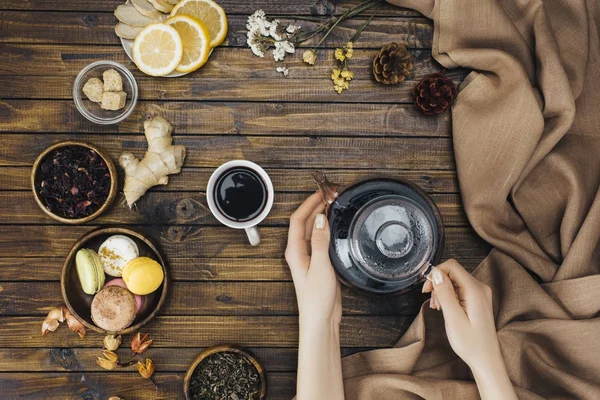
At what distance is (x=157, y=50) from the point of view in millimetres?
1279

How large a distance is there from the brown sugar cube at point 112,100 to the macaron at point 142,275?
363 mm

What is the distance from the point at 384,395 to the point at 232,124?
2.41ft

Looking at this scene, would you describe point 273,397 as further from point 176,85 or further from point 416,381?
point 176,85

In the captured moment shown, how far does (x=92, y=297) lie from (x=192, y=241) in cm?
27

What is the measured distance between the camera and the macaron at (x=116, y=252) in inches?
50.1

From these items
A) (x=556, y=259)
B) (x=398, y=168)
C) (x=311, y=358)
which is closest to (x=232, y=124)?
(x=398, y=168)

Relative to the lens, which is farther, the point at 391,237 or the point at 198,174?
the point at 198,174

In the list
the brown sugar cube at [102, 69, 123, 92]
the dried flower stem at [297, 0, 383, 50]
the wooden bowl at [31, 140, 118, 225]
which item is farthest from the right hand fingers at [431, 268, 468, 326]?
the brown sugar cube at [102, 69, 123, 92]

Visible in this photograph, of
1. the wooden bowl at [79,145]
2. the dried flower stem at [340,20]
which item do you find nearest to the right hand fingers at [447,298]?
the dried flower stem at [340,20]

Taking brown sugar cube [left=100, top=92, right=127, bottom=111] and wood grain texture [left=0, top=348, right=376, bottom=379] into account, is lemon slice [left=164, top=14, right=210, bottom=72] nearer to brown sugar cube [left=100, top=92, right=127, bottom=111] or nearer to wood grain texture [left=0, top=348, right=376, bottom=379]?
brown sugar cube [left=100, top=92, right=127, bottom=111]

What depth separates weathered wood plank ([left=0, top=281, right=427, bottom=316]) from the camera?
1.35 metres

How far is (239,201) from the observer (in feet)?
4.20

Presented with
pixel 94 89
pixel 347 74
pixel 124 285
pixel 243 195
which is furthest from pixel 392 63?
pixel 124 285

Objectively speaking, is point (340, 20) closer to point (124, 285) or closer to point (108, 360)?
point (124, 285)
